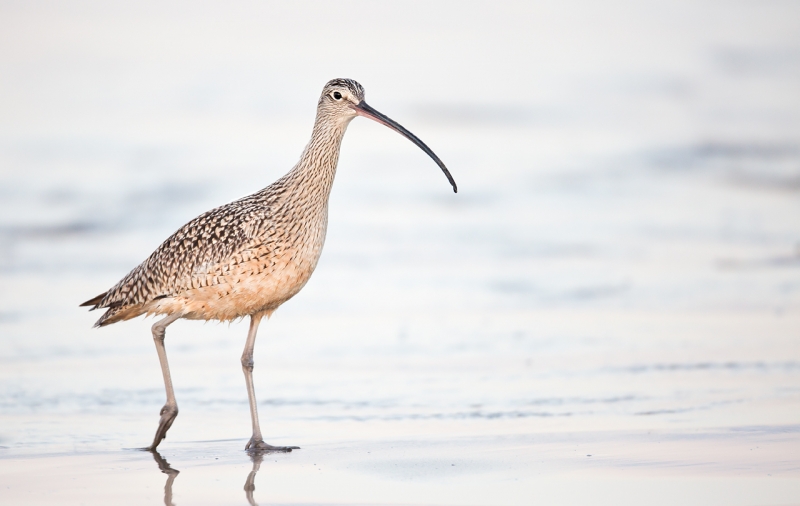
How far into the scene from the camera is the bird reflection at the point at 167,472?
22.0 ft

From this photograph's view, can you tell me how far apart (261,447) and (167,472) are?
87cm

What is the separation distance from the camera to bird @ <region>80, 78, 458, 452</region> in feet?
27.7

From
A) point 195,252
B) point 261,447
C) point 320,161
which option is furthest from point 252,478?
point 320,161

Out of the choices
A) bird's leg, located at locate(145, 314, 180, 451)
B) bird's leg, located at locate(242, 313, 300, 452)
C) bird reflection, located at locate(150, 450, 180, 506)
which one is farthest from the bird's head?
bird reflection, located at locate(150, 450, 180, 506)

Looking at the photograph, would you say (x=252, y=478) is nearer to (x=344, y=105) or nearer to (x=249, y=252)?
(x=249, y=252)

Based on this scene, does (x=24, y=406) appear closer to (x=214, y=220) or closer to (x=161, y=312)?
(x=161, y=312)

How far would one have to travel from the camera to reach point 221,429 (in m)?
9.06

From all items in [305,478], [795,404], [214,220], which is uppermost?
[214,220]

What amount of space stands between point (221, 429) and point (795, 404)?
4285 mm

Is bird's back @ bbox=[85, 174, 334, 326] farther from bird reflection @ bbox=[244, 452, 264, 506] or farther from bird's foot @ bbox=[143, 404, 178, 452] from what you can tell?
bird reflection @ bbox=[244, 452, 264, 506]

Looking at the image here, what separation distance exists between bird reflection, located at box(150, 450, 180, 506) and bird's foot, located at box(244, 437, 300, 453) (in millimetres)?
591

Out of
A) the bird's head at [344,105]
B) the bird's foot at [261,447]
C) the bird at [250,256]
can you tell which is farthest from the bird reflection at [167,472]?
the bird's head at [344,105]

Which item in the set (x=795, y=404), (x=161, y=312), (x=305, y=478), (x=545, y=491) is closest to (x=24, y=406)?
(x=161, y=312)

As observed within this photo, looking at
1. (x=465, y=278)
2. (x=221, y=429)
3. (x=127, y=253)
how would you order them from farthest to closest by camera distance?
(x=127, y=253) → (x=465, y=278) → (x=221, y=429)
